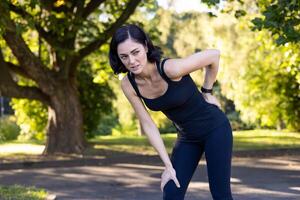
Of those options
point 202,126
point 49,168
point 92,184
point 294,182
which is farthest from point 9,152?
point 202,126

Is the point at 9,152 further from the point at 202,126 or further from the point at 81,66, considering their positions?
the point at 202,126

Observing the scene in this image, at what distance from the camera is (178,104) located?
3660mm

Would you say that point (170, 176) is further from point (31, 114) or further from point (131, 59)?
point (31, 114)

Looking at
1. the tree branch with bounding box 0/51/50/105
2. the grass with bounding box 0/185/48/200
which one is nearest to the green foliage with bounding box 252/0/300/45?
the grass with bounding box 0/185/48/200

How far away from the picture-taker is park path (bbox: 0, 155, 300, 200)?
779 cm

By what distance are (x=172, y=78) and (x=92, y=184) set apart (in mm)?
5727

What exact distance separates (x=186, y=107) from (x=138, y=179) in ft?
19.2

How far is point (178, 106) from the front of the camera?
12.1 feet

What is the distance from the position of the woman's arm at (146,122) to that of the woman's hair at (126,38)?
0.19 metres

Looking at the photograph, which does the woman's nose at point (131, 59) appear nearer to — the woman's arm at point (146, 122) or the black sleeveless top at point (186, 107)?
the black sleeveless top at point (186, 107)

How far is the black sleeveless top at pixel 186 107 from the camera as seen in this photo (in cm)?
365

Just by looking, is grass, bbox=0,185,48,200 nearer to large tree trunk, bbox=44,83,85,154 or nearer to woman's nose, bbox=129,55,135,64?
woman's nose, bbox=129,55,135,64

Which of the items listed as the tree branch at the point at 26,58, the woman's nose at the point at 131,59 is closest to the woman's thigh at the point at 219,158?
the woman's nose at the point at 131,59

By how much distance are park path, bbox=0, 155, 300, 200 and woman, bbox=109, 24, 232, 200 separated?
139 inches
